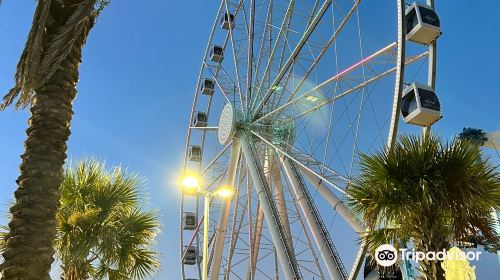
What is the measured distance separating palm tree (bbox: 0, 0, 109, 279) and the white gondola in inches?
773

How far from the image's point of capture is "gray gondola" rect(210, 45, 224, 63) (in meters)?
27.7

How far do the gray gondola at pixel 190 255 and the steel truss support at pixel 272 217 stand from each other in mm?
8961

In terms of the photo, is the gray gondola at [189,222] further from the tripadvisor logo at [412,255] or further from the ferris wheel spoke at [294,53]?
the tripadvisor logo at [412,255]

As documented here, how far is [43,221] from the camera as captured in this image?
588 cm

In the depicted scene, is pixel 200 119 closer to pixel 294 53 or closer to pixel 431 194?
pixel 294 53

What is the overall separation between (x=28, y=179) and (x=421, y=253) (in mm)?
5607

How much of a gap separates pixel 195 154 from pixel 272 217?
40.2ft

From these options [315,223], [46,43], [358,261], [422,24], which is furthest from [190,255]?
[46,43]

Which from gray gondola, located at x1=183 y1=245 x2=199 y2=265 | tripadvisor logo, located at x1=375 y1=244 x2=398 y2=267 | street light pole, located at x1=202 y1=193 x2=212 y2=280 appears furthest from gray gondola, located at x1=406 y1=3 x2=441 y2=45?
gray gondola, located at x1=183 y1=245 x2=199 y2=265

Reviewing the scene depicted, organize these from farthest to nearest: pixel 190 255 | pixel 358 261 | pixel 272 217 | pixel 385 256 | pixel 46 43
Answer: pixel 190 255
pixel 272 217
pixel 358 261
pixel 385 256
pixel 46 43

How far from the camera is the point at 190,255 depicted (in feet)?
86.8

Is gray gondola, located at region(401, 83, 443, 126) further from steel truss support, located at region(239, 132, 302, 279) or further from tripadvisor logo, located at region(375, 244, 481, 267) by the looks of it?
steel truss support, located at region(239, 132, 302, 279)

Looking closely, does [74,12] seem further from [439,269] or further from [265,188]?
[265,188]

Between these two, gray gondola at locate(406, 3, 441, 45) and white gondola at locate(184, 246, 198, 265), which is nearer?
gray gondola at locate(406, 3, 441, 45)
